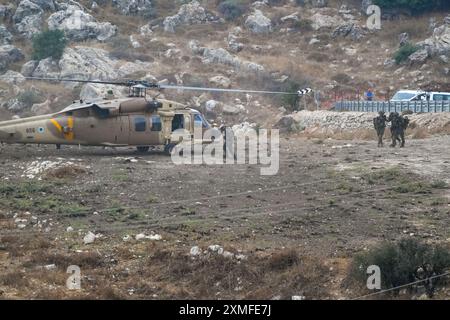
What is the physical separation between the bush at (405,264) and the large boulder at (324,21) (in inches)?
1754

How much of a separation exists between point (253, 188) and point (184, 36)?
1424 inches

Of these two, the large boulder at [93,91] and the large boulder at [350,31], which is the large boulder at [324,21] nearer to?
the large boulder at [350,31]

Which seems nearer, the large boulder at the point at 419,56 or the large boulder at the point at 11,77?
the large boulder at the point at 11,77

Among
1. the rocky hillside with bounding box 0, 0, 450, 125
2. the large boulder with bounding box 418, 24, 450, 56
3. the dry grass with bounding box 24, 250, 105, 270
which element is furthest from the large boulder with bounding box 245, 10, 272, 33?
the dry grass with bounding box 24, 250, 105, 270

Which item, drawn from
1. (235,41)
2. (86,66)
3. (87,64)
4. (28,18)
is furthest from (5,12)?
(235,41)

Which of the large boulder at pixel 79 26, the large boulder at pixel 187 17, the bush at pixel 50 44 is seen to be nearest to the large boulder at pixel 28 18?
the large boulder at pixel 79 26

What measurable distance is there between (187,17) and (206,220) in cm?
4242

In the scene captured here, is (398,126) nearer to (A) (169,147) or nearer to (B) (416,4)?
(A) (169,147)

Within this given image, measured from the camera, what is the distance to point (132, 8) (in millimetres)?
56750

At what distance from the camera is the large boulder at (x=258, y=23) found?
54.5 metres

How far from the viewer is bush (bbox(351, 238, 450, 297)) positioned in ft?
35.7

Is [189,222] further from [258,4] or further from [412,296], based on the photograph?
[258,4]

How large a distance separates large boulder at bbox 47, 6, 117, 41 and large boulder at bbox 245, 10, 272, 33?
9.54 meters

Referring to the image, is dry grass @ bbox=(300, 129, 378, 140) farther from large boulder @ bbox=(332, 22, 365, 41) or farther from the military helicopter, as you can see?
large boulder @ bbox=(332, 22, 365, 41)
